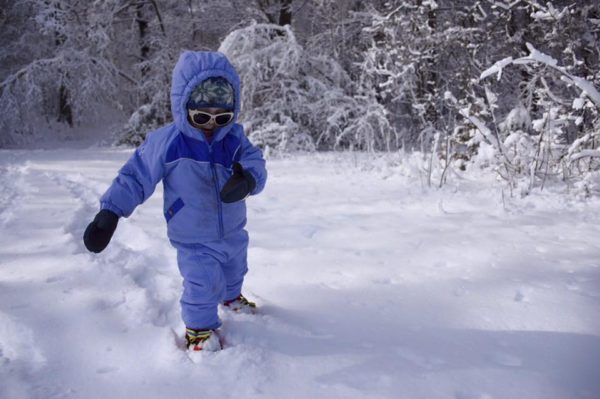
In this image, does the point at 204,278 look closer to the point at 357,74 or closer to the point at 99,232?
the point at 99,232

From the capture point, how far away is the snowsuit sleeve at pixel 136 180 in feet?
5.68

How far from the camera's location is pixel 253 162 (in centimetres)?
194

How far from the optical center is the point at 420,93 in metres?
9.66

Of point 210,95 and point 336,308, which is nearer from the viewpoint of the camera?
point 210,95

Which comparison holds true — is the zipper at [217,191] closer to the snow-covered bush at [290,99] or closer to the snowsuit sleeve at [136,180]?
the snowsuit sleeve at [136,180]

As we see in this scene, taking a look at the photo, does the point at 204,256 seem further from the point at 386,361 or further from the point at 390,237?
the point at 390,237

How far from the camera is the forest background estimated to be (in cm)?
480

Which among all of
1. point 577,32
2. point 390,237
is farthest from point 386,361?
point 577,32

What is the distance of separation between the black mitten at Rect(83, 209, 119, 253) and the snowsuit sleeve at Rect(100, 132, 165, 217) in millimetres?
57

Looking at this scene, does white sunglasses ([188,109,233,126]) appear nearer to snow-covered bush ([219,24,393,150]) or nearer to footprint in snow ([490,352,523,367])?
footprint in snow ([490,352,523,367])

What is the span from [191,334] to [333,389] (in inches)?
25.7

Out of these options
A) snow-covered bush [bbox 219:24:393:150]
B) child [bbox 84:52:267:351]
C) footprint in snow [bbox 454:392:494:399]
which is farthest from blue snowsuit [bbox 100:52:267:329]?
snow-covered bush [bbox 219:24:393:150]

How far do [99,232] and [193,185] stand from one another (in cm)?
42

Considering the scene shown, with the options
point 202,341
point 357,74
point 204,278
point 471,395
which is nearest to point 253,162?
point 204,278
